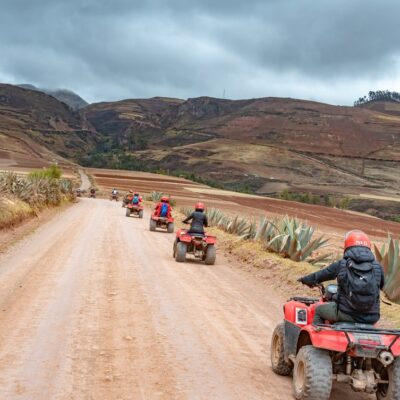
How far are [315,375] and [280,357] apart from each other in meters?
1.12

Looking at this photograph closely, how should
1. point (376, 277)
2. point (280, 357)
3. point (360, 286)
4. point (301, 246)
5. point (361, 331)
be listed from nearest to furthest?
point (361, 331), point (360, 286), point (376, 277), point (280, 357), point (301, 246)

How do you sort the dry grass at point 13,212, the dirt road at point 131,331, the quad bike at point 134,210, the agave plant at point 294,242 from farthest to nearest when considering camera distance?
1. the quad bike at point 134,210
2. the dry grass at point 13,212
3. the agave plant at point 294,242
4. the dirt road at point 131,331

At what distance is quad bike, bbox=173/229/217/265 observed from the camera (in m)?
15.9

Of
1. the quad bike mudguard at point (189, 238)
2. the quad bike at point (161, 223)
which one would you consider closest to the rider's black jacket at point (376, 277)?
the quad bike mudguard at point (189, 238)

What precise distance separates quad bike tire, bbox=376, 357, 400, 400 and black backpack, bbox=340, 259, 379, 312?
0.59 m

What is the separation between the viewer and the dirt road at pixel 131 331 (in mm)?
5746

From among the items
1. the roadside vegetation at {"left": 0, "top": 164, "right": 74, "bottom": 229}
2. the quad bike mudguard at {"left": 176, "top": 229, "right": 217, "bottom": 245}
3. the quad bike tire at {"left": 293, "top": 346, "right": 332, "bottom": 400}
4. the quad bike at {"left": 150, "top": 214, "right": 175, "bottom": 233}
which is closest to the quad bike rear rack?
the quad bike tire at {"left": 293, "top": 346, "right": 332, "bottom": 400}

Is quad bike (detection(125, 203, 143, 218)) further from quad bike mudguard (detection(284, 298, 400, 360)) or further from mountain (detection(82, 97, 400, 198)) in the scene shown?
mountain (detection(82, 97, 400, 198))

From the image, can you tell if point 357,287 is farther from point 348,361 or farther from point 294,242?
point 294,242

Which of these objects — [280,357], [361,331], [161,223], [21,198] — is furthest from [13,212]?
[361,331]

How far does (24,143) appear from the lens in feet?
649

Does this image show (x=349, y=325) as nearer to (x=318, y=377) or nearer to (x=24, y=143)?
(x=318, y=377)

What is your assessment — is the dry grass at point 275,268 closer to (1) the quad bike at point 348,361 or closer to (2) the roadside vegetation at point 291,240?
(2) the roadside vegetation at point 291,240

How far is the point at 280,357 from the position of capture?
6.46 meters
